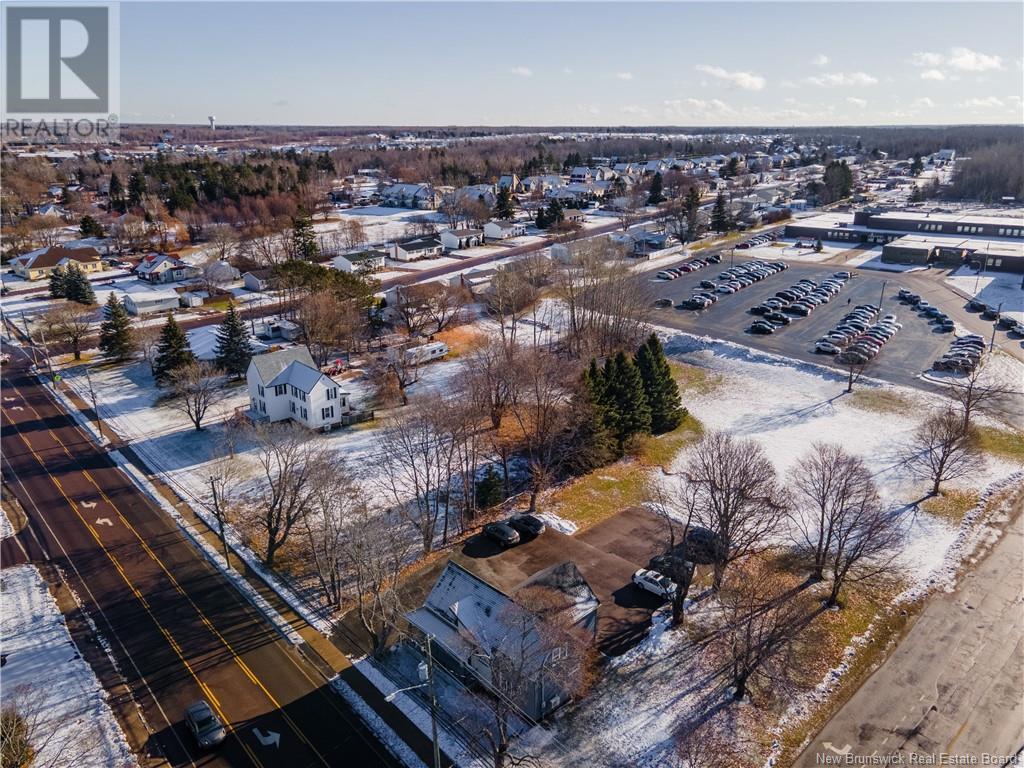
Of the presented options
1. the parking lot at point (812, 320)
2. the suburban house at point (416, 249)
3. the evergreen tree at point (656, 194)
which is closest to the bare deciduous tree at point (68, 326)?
the suburban house at point (416, 249)

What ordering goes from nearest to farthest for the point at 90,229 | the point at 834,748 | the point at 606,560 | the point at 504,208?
the point at 834,748, the point at 606,560, the point at 90,229, the point at 504,208

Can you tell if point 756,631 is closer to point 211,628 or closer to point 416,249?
point 211,628

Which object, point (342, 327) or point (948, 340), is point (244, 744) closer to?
point (342, 327)

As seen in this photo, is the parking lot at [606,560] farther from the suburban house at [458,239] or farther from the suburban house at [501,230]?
the suburban house at [501,230]

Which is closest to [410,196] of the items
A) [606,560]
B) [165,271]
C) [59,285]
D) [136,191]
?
[136,191]

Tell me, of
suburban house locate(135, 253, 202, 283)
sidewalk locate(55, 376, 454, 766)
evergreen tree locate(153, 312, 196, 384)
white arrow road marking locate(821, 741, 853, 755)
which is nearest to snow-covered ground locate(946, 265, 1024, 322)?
white arrow road marking locate(821, 741, 853, 755)

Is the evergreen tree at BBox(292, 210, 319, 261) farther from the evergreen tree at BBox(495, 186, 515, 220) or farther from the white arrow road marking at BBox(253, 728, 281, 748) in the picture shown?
the white arrow road marking at BBox(253, 728, 281, 748)
